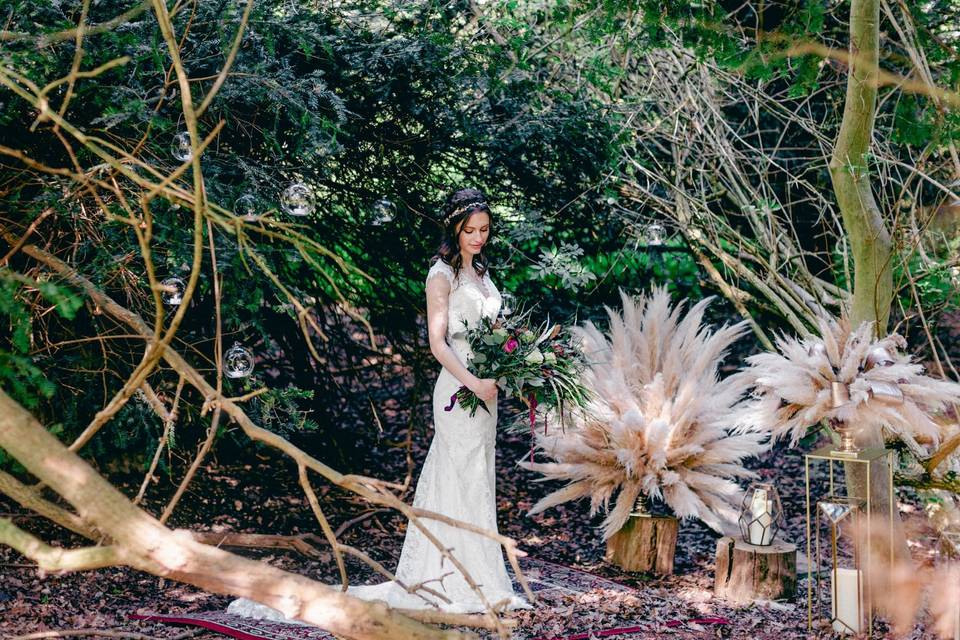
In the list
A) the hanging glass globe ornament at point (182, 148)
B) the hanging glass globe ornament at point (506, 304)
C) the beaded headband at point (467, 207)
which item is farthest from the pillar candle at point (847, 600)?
the hanging glass globe ornament at point (182, 148)

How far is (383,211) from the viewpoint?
220 inches

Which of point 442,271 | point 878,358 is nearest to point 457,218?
point 442,271

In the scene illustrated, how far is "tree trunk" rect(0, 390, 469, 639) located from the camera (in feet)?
7.41

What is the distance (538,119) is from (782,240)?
7.25 ft

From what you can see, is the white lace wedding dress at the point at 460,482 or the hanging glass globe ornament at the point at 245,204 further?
the white lace wedding dress at the point at 460,482

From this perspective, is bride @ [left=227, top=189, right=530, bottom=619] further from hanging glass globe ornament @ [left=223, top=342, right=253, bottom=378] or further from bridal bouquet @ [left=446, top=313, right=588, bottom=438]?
hanging glass globe ornament @ [left=223, top=342, right=253, bottom=378]

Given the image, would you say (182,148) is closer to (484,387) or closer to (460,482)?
(484,387)

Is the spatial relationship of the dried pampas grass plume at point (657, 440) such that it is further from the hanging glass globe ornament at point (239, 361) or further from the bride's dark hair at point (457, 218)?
the hanging glass globe ornament at point (239, 361)

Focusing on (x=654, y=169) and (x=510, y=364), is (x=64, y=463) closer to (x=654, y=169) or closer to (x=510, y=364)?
(x=510, y=364)

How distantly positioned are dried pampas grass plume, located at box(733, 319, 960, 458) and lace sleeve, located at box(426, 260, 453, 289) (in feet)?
5.24

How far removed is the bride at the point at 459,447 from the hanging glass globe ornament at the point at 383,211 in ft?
2.12

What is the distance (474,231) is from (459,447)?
1144mm

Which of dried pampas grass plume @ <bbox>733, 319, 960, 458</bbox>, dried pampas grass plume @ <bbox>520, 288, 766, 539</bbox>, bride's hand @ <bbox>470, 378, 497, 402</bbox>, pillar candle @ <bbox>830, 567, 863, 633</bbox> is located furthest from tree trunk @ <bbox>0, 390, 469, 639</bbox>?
dried pampas grass plume @ <bbox>520, 288, 766, 539</bbox>

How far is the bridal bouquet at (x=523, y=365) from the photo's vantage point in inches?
190
